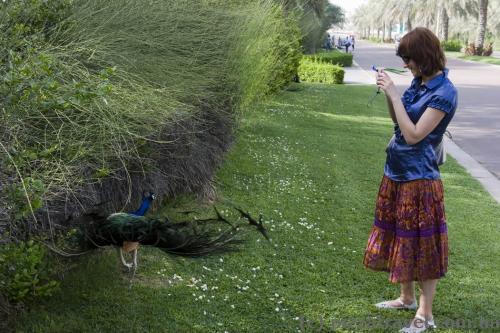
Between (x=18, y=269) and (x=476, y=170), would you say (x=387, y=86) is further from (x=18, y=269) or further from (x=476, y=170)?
(x=476, y=170)

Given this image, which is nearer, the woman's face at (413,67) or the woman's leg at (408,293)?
the woman's face at (413,67)

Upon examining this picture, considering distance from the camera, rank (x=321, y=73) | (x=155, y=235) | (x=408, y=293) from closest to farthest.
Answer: (x=155, y=235) < (x=408, y=293) < (x=321, y=73)

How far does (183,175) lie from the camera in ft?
17.3

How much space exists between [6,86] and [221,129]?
→ 3.54 meters

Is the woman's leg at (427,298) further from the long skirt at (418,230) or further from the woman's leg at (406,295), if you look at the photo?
the woman's leg at (406,295)

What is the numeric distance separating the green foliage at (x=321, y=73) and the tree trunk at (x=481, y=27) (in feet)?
74.3

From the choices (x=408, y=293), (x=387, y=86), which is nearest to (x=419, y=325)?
(x=408, y=293)

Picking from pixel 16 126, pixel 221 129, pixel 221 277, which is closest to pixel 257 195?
pixel 221 129

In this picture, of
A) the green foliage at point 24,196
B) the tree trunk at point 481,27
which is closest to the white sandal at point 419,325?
the green foliage at point 24,196

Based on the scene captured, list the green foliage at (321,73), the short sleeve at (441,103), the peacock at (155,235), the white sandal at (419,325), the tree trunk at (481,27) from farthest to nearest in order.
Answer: the tree trunk at (481,27), the green foliage at (321,73), the white sandal at (419,325), the short sleeve at (441,103), the peacock at (155,235)

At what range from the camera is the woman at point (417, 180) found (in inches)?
133

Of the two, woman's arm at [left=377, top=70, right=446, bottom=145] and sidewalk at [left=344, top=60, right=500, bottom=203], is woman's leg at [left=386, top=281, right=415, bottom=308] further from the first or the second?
sidewalk at [left=344, top=60, right=500, bottom=203]

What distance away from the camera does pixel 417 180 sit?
349 cm

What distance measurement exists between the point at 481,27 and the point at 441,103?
42.5 meters
